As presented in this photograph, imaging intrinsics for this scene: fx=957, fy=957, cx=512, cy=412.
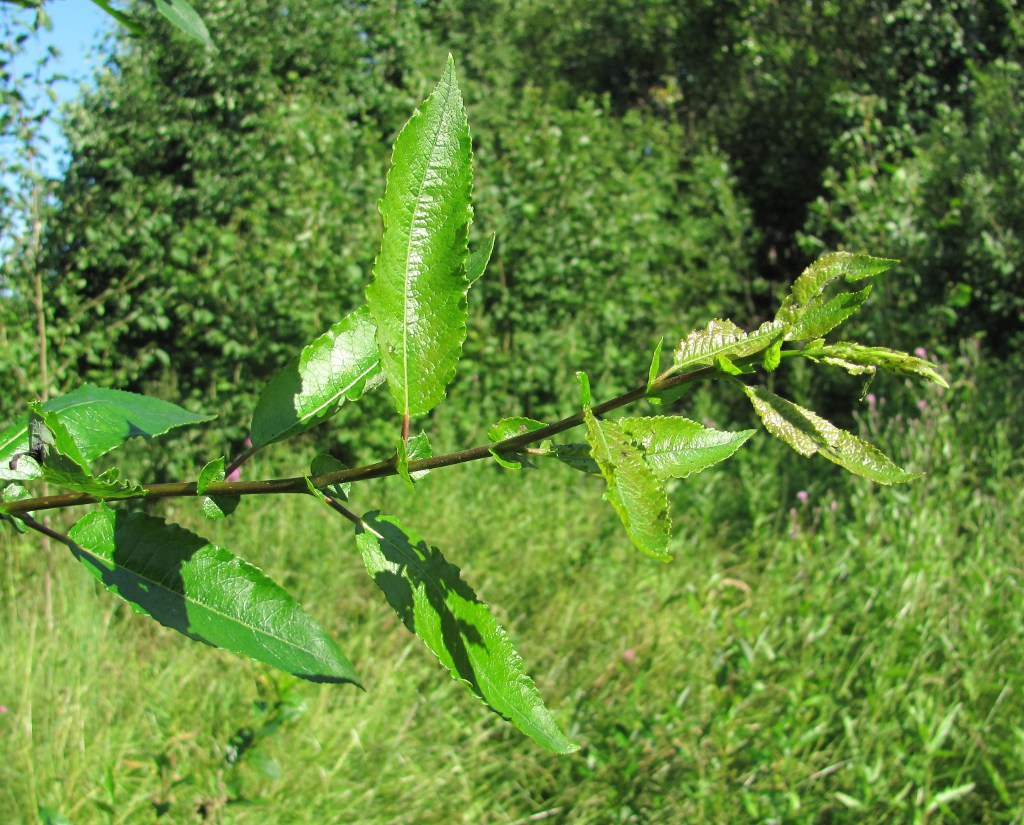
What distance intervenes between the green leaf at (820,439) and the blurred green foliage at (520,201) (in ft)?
14.5

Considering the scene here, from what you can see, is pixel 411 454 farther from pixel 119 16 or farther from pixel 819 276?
pixel 119 16

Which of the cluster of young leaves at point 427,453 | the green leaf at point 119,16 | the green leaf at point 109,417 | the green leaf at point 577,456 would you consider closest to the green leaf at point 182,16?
the green leaf at point 119,16

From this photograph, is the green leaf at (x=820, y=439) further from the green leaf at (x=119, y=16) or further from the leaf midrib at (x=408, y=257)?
the green leaf at (x=119, y=16)

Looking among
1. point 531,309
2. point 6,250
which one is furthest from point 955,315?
point 6,250

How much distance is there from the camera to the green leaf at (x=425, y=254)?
0.53 meters

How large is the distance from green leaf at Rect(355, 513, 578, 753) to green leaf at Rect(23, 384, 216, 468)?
0.75 feet

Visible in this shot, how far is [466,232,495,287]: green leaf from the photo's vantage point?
1.88ft

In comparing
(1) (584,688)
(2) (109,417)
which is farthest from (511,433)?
(1) (584,688)

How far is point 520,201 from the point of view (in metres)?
5.84

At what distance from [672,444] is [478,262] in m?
0.18

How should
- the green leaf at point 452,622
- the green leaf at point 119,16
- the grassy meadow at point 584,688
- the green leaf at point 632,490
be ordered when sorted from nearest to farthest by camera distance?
the green leaf at point 632,490 < the green leaf at point 452,622 < the green leaf at point 119,16 < the grassy meadow at point 584,688

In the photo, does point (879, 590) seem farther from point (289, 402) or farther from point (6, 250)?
point (6, 250)

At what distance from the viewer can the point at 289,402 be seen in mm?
663

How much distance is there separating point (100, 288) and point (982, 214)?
5207 millimetres
